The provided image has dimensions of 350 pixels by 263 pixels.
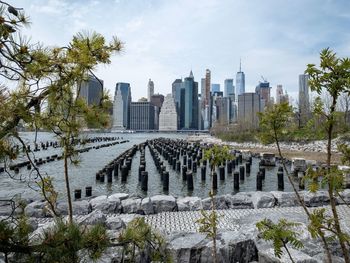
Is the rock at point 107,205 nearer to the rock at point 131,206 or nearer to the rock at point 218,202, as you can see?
the rock at point 131,206

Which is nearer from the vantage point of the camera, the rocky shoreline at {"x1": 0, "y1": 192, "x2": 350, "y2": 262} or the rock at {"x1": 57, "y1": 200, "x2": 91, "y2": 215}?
the rocky shoreline at {"x1": 0, "y1": 192, "x2": 350, "y2": 262}

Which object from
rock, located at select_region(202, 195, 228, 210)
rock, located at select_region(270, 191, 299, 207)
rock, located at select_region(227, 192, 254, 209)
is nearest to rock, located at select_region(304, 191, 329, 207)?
rock, located at select_region(270, 191, 299, 207)

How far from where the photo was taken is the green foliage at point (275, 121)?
2977 mm

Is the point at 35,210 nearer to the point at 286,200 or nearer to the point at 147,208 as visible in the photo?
the point at 147,208

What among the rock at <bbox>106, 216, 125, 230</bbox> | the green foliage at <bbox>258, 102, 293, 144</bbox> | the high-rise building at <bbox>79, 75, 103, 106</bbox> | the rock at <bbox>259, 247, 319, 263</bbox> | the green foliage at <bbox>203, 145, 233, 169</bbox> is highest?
the high-rise building at <bbox>79, 75, 103, 106</bbox>

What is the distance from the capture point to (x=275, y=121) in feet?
9.98

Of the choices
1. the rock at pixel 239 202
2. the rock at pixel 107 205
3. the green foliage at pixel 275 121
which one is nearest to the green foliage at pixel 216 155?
the green foliage at pixel 275 121

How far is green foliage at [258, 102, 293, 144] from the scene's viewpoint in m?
2.98

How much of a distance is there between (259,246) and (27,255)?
14.7ft

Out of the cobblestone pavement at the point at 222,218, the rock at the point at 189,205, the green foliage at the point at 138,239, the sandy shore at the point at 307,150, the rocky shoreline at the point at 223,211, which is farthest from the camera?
the sandy shore at the point at 307,150

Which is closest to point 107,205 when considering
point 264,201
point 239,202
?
point 239,202

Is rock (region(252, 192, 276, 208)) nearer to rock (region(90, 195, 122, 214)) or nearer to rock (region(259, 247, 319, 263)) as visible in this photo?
rock (region(90, 195, 122, 214))

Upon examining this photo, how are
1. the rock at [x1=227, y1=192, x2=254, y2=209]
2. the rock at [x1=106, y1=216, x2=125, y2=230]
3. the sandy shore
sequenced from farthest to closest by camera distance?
the sandy shore
the rock at [x1=227, y1=192, x2=254, y2=209]
the rock at [x1=106, y1=216, x2=125, y2=230]

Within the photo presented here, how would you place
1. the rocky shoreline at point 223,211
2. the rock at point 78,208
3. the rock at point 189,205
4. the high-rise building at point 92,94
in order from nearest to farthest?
1. the high-rise building at point 92,94
2. the rocky shoreline at point 223,211
3. the rock at point 78,208
4. the rock at point 189,205
